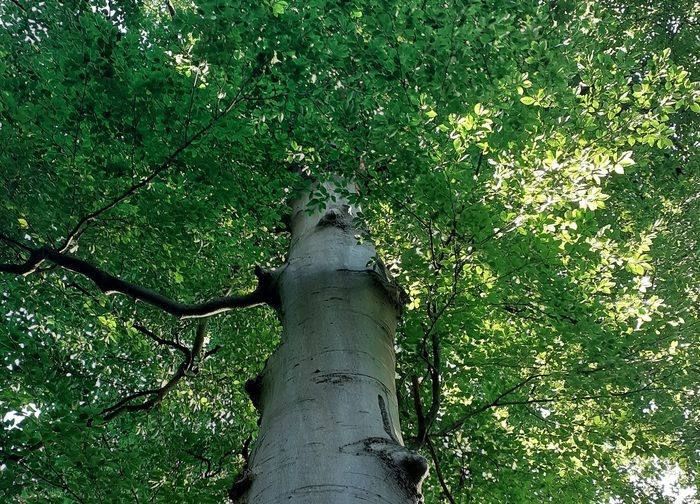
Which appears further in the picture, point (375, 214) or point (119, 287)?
point (375, 214)

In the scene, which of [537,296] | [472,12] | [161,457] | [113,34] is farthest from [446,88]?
[161,457]

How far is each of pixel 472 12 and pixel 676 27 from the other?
18.9 ft

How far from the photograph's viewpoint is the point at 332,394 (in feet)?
7.78

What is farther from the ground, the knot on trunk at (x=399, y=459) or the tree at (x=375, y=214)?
the tree at (x=375, y=214)

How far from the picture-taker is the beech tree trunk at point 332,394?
2002 millimetres

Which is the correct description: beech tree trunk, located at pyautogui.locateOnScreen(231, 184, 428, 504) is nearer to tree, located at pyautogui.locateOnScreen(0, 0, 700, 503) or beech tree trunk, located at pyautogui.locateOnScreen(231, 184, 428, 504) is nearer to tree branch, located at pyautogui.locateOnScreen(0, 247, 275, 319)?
tree, located at pyautogui.locateOnScreen(0, 0, 700, 503)

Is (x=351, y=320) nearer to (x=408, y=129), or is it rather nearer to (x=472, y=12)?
(x=408, y=129)

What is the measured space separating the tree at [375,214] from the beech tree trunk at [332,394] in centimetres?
2

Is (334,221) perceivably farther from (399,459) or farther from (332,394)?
(399,459)

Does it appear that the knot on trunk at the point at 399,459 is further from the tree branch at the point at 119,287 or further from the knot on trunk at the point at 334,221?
the knot on trunk at the point at 334,221

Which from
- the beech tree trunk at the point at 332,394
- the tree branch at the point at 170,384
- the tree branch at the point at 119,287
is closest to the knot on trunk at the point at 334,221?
the beech tree trunk at the point at 332,394

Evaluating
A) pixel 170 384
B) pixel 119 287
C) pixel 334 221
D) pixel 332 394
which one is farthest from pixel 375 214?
pixel 170 384

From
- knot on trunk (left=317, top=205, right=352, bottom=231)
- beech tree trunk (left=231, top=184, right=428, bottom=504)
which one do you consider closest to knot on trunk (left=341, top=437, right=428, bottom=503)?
beech tree trunk (left=231, top=184, right=428, bottom=504)

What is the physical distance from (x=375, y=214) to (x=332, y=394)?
195 cm
